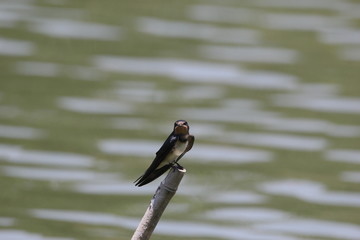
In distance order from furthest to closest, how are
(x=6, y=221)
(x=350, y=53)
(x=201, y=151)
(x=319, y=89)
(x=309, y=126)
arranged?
(x=350, y=53)
(x=319, y=89)
(x=309, y=126)
(x=201, y=151)
(x=6, y=221)

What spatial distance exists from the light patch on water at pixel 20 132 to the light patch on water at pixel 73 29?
238 cm

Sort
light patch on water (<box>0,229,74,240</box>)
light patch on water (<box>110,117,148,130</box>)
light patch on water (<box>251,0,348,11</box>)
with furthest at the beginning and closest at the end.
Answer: light patch on water (<box>251,0,348,11</box>), light patch on water (<box>110,117,148,130</box>), light patch on water (<box>0,229,74,240</box>)

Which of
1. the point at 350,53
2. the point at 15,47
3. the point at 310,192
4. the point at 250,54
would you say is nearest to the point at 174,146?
the point at 310,192

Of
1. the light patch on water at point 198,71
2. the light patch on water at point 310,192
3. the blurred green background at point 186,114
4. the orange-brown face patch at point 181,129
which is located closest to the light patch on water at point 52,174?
the blurred green background at point 186,114

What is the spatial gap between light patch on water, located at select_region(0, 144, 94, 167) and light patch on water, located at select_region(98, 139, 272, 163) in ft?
0.88

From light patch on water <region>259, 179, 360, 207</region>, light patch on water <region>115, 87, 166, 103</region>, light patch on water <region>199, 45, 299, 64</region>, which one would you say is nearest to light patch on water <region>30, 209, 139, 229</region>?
light patch on water <region>259, 179, 360, 207</region>

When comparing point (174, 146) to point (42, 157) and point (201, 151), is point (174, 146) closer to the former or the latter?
point (42, 157)

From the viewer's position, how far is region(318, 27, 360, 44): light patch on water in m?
10.8

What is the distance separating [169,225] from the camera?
677cm

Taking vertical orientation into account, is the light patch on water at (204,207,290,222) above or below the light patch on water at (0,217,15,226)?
above

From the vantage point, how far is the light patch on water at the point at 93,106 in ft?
28.8

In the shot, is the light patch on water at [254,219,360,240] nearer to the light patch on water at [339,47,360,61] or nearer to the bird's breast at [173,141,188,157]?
the bird's breast at [173,141,188,157]

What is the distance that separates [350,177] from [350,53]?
303 centimetres

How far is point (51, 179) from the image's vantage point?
740 cm
